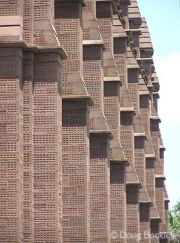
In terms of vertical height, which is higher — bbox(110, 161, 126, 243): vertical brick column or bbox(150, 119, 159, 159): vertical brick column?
bbox(150, 119, 159, 159): vertical brick column

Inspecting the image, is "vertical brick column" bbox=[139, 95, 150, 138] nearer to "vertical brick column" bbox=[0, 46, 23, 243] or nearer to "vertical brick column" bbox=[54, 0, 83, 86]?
"vertical brick column" bbox=[54, 0, 83, 86]

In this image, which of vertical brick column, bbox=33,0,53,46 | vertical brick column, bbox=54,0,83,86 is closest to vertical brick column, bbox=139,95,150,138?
vertical brick column, bbox=54,0,83,86

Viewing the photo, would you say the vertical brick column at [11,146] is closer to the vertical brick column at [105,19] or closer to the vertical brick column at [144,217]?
the vertical brick column at [105,19]

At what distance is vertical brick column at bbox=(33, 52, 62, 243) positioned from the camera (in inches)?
1705

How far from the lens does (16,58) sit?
41531mm

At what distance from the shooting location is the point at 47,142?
1716 inches

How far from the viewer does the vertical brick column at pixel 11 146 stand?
40.7 m

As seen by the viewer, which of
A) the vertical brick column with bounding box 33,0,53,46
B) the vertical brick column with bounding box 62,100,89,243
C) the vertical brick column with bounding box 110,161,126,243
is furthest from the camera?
the vertical brick column with bounding box 110,161,126,243

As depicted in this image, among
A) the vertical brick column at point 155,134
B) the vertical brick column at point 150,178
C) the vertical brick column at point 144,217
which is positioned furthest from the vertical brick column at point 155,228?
the vertical brick column at point 155,134

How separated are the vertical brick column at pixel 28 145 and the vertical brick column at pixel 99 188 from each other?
1258cm

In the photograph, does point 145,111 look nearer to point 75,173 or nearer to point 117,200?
point 117,200

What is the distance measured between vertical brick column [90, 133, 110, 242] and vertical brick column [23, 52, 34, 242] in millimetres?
12584

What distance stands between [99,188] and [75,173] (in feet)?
20.3

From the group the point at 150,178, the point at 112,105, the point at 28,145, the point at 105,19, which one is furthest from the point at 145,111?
the point at 28,145
